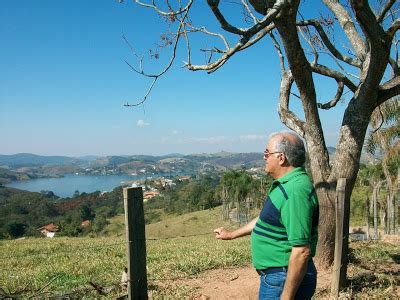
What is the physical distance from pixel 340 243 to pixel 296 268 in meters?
3.32

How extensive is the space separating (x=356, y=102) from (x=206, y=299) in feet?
12.5

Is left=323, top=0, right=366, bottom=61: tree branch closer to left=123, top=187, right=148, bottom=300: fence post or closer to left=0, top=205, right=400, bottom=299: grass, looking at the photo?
left=0, top=205, right=400, bottom=299: grass

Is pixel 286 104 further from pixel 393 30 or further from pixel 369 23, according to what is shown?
pixel 369 23

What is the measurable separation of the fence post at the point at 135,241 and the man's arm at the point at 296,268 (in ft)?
5.99

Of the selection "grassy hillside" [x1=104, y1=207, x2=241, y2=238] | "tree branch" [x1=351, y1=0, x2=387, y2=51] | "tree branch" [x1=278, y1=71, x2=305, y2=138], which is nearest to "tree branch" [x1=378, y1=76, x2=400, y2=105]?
"tree branch" [x1=351, y1=0, x2=387, y2=51]

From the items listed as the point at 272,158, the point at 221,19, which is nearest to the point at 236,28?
the point at 221,19

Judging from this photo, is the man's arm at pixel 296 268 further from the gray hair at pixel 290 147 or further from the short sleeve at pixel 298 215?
the gray hair at pixel 290 147

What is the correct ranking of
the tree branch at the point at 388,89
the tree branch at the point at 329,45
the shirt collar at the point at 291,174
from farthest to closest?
1. the tree branch at the point at 329,45
2. the tree branch at the point at 388,89
3. the shirt collar at the point at 291,174

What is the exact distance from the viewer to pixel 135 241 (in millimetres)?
4309

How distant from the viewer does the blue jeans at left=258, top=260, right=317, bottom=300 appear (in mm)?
3084

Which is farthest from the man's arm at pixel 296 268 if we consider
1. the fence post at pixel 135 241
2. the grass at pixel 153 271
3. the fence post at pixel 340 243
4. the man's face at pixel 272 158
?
the fence post at pixel 340 243

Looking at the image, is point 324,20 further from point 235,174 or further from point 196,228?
point 235,174

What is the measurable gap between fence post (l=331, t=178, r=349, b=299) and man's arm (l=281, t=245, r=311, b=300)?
10.7 feet

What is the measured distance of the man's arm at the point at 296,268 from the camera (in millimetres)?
2879
